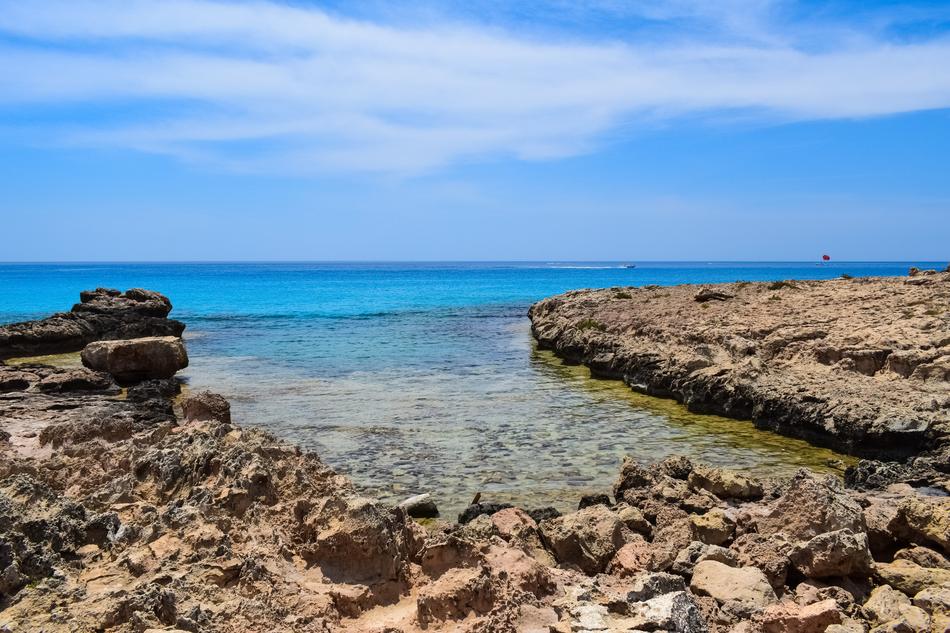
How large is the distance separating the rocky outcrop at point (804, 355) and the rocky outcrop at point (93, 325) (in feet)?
48.9

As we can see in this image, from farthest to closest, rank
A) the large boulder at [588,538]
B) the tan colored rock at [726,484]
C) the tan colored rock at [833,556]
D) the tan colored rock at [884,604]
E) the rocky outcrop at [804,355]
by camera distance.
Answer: the rocky outcrop at [804,355]
the tan colored rock at [726,484]
the large boulder at [588,538]
the tan colored rock at [833,556]
the tan colored rock at [884,604]

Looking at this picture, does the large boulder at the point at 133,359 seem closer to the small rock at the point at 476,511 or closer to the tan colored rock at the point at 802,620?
the small rock at the point at 476,511

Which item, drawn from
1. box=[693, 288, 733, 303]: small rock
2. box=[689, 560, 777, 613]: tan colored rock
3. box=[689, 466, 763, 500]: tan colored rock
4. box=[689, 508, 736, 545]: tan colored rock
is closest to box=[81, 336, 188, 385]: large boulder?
box=[689, 466, 763, 500]: tan colored rock

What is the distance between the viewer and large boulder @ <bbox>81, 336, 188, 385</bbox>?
669 inches

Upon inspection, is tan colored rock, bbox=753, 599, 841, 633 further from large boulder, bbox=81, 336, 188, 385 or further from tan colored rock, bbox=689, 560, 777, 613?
large boulder, bbox=81, 336, 188, 385

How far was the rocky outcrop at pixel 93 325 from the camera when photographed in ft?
76.3

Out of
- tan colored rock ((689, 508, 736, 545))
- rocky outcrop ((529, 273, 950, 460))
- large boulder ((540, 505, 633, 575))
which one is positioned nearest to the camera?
large boulder ((540, 505, 633, 575))

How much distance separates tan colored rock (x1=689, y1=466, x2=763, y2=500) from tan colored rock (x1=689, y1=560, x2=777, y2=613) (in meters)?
2.55

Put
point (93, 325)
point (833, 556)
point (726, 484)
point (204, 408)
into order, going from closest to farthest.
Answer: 1. point (833, 556)
2. point (726, 484)
3. point (204, 408)
4. point (93, 325)

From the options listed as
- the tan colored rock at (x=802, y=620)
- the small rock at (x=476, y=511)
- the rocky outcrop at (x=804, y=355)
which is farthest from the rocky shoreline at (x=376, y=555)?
the rocky outcrop at (x=804, y=355)

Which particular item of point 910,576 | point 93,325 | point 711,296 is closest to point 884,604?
point 910,576

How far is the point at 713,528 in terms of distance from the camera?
6500 millimetres

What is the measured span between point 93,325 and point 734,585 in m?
25.4

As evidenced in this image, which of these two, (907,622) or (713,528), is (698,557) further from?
(907,622)
